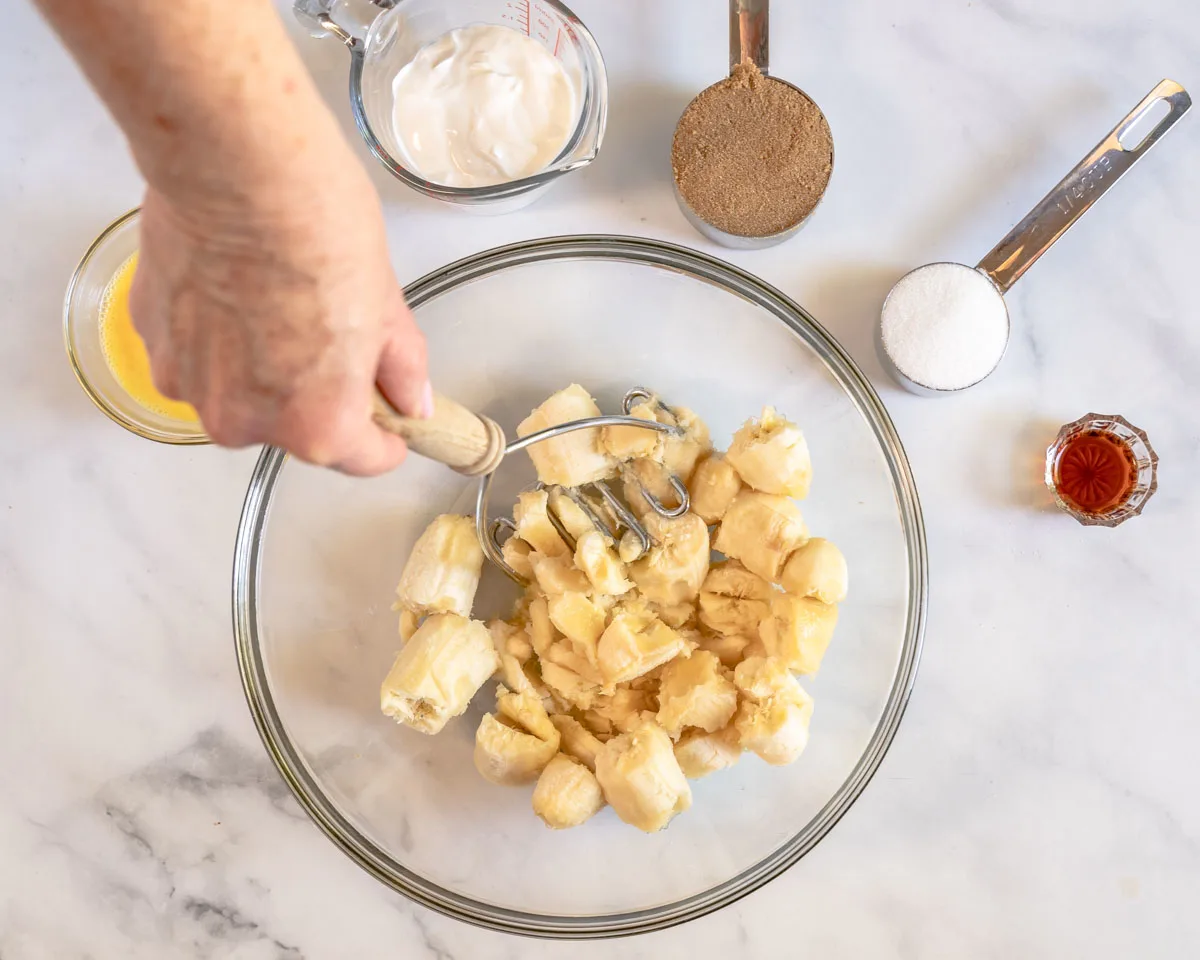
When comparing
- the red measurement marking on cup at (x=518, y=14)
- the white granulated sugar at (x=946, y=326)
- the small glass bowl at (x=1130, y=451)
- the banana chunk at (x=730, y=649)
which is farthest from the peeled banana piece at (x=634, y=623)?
the red measurement marking on cup at (x=518, y=14)

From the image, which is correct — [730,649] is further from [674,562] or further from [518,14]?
[518,14]

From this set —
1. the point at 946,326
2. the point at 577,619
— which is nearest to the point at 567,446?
the point at 577,619

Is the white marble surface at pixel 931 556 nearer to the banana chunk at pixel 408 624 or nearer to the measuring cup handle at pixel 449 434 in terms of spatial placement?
the banana chunk at pixel 408 624

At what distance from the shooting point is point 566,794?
903 mm

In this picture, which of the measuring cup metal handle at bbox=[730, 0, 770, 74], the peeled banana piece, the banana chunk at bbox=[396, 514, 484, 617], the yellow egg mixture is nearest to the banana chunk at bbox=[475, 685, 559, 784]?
the peeled banana piece

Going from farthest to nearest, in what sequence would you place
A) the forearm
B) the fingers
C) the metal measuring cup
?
the metal measuring cup → the fingers → the forearm

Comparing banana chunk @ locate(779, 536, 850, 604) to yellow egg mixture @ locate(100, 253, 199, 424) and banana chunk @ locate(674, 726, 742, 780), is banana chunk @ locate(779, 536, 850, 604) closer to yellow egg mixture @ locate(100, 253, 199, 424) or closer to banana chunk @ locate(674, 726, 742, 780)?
banana chunk @ locate(674, 726, 742, 780)

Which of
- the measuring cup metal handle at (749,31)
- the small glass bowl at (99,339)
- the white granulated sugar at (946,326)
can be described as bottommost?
the small glass bowl at (99,339)

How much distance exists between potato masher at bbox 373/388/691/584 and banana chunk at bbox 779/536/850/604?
126mm

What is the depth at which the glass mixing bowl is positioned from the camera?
0.98 m

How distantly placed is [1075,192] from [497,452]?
74cm

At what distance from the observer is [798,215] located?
3.14 ft

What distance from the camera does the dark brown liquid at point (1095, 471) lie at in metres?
1.02

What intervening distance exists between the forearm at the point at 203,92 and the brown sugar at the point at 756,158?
21.5 inches
